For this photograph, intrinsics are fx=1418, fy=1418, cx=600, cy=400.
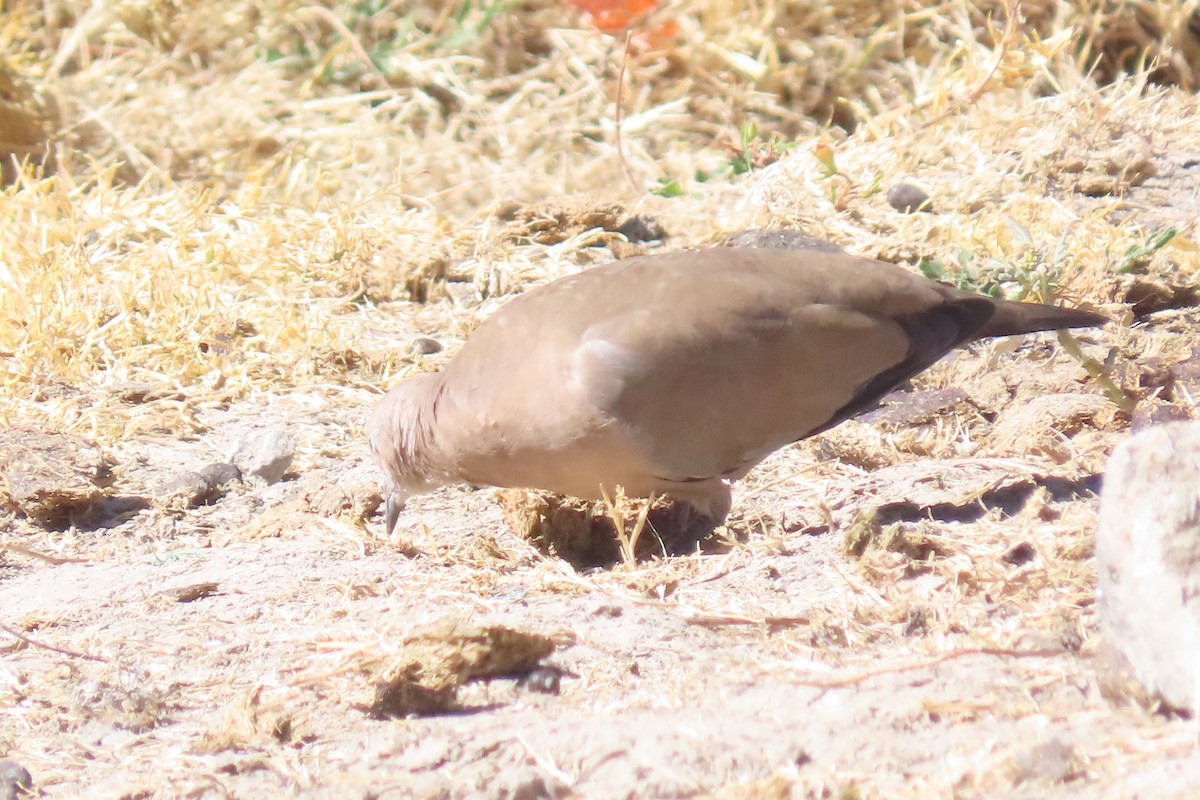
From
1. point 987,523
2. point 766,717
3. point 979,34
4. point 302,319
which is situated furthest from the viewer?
point 979,34

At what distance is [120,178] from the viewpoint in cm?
625

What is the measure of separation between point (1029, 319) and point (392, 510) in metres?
1.79

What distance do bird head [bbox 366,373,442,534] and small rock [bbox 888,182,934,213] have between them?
7.69 feet

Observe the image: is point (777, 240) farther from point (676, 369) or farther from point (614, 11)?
point (614, 11)

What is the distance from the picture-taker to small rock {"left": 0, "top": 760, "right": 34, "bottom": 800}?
231 cm

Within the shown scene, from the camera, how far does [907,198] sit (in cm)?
544

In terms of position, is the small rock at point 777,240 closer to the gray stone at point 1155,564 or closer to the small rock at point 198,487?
the small rock at point 198,487

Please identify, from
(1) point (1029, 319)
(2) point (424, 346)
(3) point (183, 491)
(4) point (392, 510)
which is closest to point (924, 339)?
(1) point (1029, 319)

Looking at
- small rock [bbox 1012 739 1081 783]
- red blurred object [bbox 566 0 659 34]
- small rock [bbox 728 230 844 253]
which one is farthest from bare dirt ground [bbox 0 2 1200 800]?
small rock [bbox 728 230 844 253]

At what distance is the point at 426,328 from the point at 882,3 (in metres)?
3.24

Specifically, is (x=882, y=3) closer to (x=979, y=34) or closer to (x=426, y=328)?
(x=979, y=34)

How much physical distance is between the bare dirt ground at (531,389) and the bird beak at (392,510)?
0.08 metres

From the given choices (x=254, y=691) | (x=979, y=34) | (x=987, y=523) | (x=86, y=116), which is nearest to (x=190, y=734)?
(x=254, y=691)

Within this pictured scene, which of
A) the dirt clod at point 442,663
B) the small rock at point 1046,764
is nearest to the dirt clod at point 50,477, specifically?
the dirt clod at point 442,663
